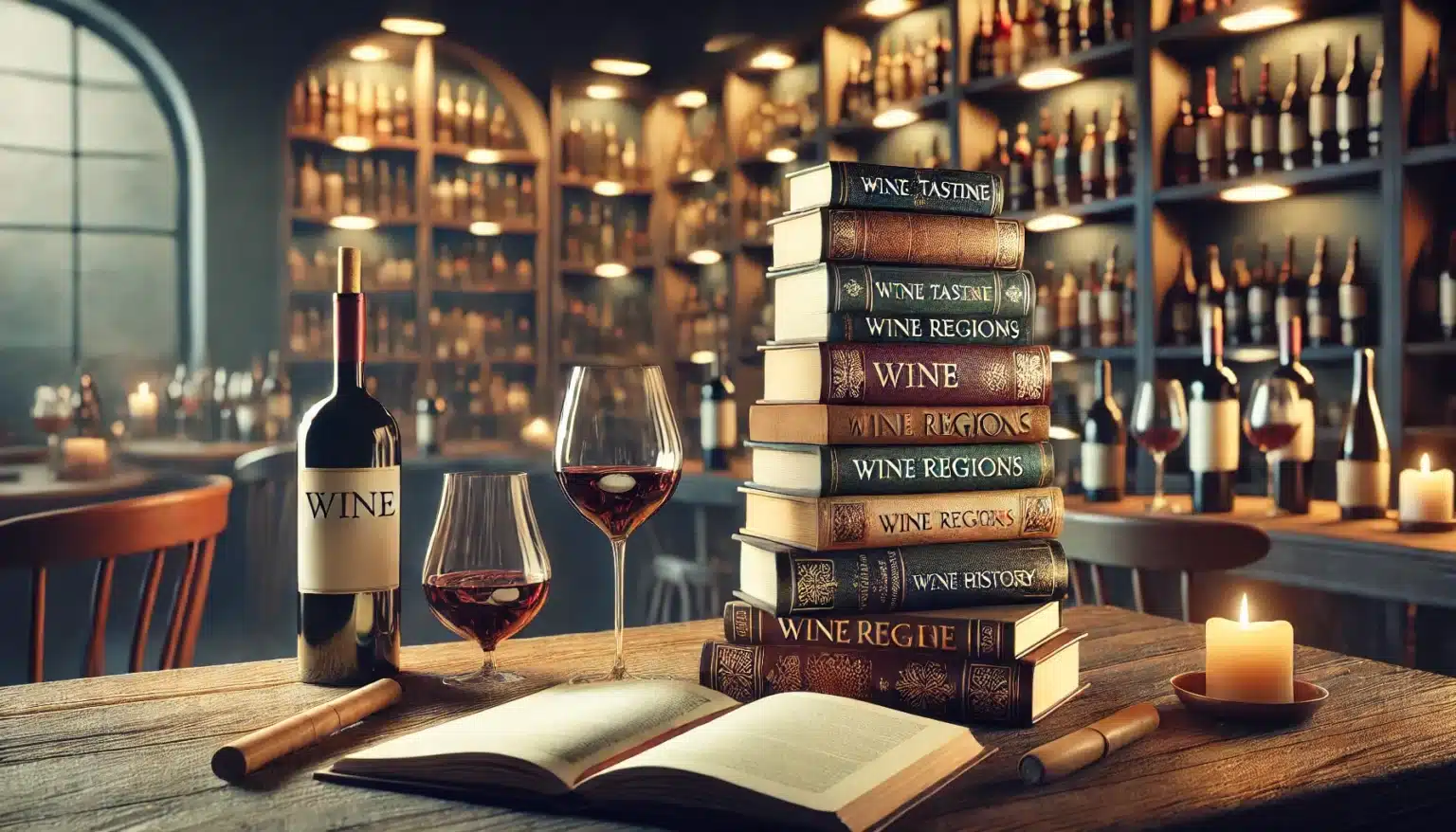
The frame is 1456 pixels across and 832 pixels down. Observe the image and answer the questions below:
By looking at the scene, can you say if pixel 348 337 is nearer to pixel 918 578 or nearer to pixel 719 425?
pixel 918 578

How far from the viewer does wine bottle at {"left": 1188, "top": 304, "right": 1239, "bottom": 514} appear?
242 cm

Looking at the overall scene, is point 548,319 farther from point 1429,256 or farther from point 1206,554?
point 1206,554

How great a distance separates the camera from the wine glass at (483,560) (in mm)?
851

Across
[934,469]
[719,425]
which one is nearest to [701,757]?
[934,469]

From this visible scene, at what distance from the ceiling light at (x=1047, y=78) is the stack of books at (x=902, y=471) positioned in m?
3.15

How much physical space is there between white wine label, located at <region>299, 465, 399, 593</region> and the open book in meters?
0.18

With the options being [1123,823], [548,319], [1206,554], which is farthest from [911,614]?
[548,319]

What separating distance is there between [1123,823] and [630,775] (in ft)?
0.80

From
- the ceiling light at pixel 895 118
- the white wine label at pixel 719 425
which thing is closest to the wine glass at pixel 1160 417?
the white wine label at pixel 719 425

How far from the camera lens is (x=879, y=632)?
81cm

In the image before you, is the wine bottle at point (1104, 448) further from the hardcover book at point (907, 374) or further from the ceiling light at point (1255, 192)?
the hardcover book at point (907, 374)

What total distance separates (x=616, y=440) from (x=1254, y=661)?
0.46 meters

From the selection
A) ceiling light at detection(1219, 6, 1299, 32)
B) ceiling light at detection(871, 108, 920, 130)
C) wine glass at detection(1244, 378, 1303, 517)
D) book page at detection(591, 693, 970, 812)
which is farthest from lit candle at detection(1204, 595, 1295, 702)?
ceiling light at detection(871, 108, 920, 130)

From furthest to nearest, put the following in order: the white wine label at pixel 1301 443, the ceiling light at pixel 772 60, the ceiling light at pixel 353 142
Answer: the ceiling light at pixel 353 142, the ceiling light at pixel 772 60, the white wine label at pixel 1301 443
